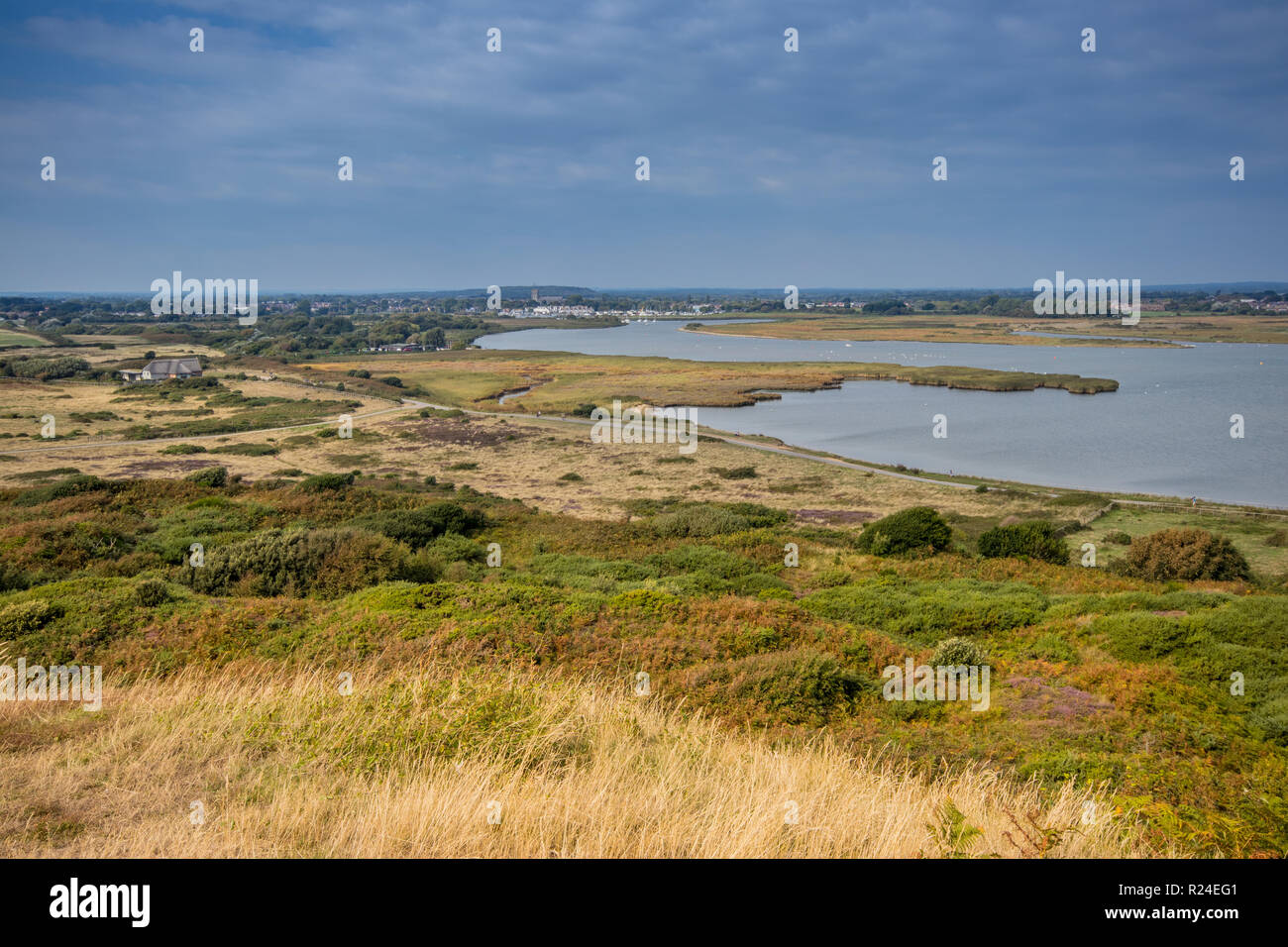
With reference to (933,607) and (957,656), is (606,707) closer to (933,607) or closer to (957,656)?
(957,656)

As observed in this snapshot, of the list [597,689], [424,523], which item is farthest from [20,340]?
[597,689]

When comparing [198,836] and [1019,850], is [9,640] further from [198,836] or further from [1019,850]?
[1019,850]

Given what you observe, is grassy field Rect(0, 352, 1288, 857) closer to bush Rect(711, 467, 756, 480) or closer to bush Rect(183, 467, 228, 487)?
bush Rect(183, 467, 228, 487)

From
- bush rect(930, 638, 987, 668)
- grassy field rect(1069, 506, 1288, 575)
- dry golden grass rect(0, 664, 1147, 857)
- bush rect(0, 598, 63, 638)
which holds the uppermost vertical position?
dry golden grass rect(0, 664, 1147, 857)

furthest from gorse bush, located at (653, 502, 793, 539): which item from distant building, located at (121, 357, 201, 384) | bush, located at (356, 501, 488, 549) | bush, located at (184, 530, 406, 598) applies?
distant building, located at (121, 357, 201, 384)

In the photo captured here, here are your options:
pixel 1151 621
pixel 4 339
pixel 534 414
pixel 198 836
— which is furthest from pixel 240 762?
pixel 4 339

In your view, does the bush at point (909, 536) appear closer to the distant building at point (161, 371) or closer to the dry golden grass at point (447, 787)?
the dry golden grass at point (447, 787)
